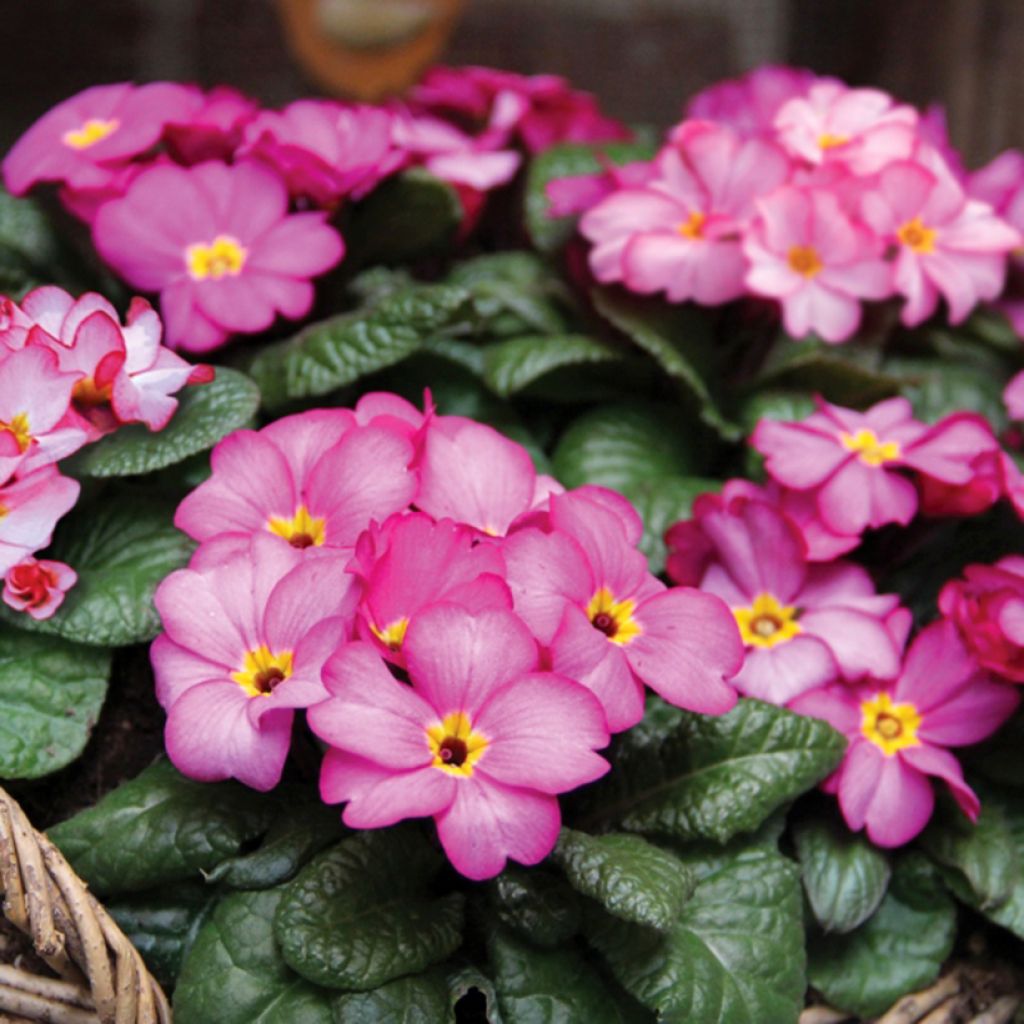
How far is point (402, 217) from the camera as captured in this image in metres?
1.32

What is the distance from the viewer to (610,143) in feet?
5.26

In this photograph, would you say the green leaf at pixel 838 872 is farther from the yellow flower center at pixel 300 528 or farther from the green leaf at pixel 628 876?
the yellow flower center at pixel 300 528

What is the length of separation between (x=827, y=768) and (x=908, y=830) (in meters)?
0.10

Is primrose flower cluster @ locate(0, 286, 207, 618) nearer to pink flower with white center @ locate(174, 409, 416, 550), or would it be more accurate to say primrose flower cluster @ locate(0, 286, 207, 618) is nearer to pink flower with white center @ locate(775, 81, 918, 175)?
pink flower with white center @ locate(174, 409, 416, 550)

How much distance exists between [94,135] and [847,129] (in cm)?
81

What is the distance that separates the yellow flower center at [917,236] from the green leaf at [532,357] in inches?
12.9

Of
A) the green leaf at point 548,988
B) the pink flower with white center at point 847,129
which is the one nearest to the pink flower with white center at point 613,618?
the green leaf at point 548,988

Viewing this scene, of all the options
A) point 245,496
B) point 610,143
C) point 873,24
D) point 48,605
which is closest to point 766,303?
point 610,143

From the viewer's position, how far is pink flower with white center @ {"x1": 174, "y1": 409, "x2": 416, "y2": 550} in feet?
2.88

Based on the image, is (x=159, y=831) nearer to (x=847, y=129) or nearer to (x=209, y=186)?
(x=209, y=186)

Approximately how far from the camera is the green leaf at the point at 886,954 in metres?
1.01

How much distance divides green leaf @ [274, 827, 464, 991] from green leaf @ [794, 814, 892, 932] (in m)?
0.29

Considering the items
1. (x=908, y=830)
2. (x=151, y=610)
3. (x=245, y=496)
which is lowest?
(x=908, y=830)

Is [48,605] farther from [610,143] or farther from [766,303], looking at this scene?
[610,143]
